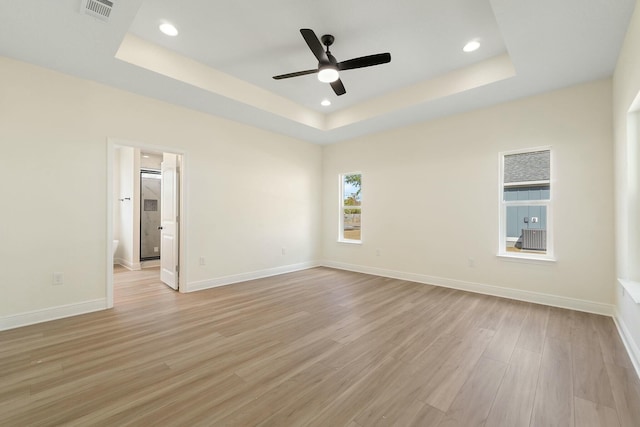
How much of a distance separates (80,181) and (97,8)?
6.54 ft

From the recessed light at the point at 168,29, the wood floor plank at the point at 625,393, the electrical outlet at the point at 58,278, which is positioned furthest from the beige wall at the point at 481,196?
the electrical outlet at the point at 58,278

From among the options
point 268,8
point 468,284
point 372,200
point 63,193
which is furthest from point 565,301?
point 63,193

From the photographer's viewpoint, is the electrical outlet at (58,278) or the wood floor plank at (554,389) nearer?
the wood floor plank at (554,389)

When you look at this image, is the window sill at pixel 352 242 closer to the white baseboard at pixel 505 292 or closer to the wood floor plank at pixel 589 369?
the white baseboard at pixel 505 292

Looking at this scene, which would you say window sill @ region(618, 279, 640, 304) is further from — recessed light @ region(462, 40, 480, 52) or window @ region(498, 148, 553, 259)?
recessed light @ region(462, 40, 480, 52)

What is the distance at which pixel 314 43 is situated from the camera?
2.61 m

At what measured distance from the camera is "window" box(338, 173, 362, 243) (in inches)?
236

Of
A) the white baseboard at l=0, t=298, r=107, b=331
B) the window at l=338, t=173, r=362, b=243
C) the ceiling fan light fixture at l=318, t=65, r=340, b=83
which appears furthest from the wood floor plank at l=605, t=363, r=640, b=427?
the white baseboard at l=0, t=298, r=107, b=331

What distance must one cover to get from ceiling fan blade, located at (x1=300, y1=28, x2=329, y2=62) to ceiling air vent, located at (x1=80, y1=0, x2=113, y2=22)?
159 centimetres

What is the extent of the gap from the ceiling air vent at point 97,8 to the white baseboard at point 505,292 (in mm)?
5126

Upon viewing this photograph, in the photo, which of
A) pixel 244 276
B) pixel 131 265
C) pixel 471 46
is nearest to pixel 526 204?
pixel 471 46

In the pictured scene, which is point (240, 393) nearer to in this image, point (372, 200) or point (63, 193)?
point (63, 193)

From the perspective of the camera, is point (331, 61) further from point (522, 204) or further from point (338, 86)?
point (522, 204)

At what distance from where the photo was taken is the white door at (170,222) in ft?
14.4
